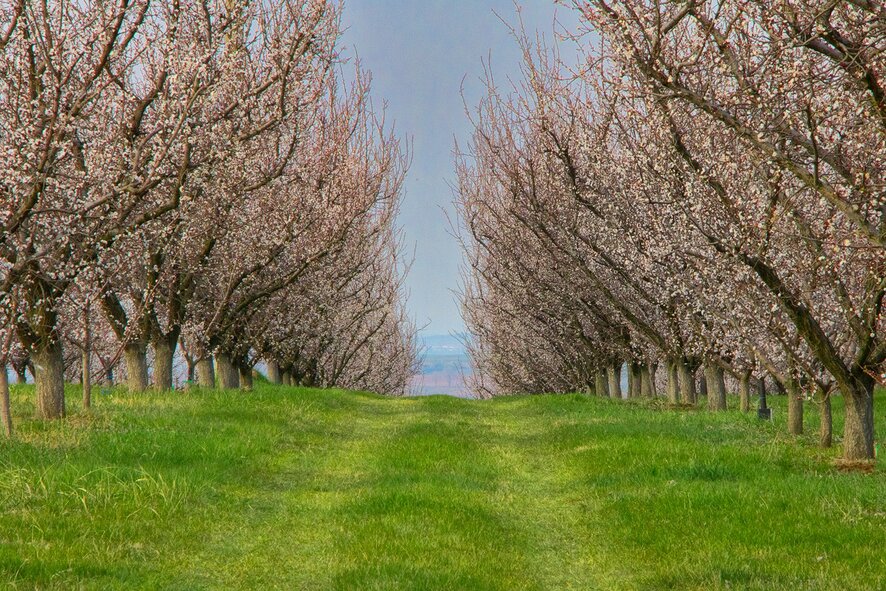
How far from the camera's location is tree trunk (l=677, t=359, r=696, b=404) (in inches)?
1192

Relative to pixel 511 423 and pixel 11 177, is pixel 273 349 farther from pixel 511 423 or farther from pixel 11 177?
pixel 11 177

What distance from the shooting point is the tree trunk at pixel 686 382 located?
3028 centimetres

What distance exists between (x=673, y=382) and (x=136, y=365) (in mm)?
18870

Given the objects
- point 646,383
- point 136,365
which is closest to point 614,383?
point 646,383

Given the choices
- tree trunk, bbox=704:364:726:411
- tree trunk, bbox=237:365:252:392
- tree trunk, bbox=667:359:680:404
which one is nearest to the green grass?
tree trunk, bbox=704:364:726:411

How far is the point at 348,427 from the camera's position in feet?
70.4

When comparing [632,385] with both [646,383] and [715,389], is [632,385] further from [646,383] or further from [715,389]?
[715,389]

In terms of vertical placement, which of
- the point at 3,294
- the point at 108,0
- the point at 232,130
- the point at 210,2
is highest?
the point at 210,2

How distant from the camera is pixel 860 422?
1575 cm

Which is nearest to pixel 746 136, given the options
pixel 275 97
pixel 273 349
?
pixel 275 97

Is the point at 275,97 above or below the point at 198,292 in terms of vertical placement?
above

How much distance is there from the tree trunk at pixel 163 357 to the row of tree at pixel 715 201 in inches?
470

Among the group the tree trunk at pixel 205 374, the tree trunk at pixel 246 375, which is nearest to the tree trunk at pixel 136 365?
the tree trunk at pixel 205 374

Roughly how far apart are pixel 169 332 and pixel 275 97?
25.9 ft
